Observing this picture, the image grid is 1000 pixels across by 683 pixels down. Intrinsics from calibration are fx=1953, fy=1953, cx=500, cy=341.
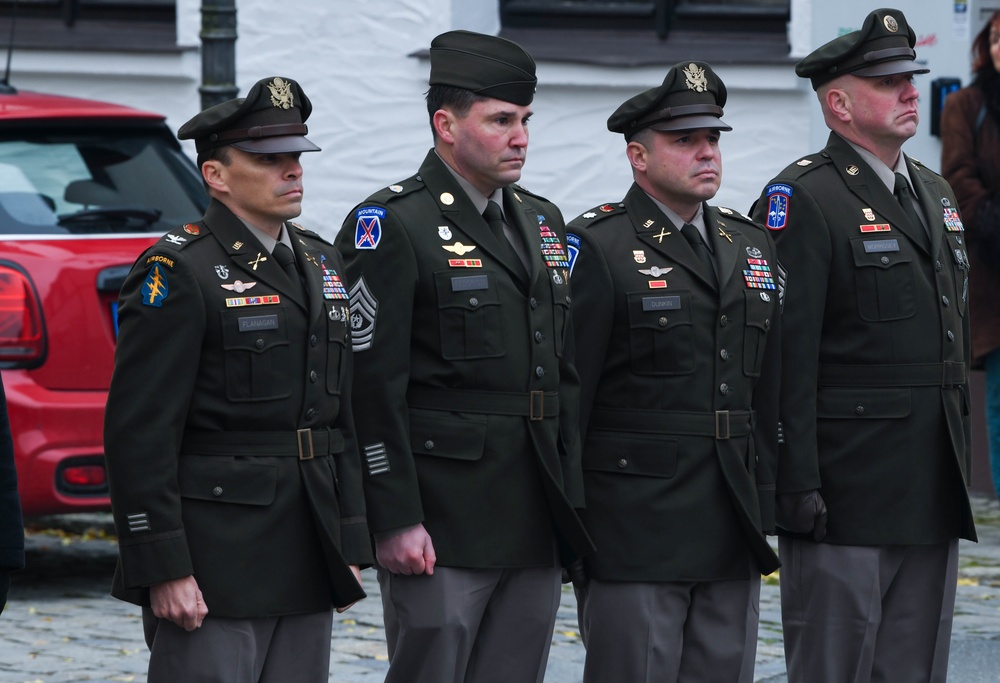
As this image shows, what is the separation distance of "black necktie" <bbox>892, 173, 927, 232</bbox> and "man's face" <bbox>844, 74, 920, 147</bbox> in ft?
0.42

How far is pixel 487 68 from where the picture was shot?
475 cm

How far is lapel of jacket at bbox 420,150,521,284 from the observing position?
4.75m

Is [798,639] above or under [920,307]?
under

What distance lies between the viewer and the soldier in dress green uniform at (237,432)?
4.14 m

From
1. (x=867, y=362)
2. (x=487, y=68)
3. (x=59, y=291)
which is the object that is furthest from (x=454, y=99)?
(x=59, y=291)

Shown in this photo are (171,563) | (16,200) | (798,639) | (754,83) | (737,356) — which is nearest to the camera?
(171,563)

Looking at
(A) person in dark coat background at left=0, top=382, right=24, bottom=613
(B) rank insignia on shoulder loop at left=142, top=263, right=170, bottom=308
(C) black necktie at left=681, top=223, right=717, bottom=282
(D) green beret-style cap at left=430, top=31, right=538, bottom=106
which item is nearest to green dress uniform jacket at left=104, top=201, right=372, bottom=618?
(B) rank insignia on shoulder loop at left=142, top=263, right=170, bottom=308

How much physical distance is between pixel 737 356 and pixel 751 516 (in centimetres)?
41

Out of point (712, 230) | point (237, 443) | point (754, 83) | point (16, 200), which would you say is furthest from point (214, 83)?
point (237, 443)

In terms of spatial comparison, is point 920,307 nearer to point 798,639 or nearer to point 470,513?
point 798,639

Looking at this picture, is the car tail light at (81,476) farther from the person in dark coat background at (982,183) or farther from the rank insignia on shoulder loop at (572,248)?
the person in dark coat background at (982,183)

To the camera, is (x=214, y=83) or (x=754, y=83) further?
(x=754, y=83)

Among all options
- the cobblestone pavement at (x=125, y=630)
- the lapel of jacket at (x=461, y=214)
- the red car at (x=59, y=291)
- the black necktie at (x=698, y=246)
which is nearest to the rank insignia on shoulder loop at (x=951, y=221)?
the black necktie at (x=698, y=246)

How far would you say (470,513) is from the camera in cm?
470
